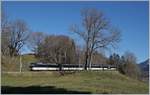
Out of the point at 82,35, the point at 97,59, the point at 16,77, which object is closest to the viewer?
the point at 16,77

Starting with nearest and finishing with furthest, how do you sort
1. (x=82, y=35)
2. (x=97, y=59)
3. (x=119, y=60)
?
(x=82, y=35) → (x=97, y=59) → (x=119, y=60)

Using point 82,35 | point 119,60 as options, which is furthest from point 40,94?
point 119,60

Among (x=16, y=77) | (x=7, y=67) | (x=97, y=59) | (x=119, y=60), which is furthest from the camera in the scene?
(x=119, y=60)

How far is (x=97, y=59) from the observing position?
235 feet

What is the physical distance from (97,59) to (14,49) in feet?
66.3

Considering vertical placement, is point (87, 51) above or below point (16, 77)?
above

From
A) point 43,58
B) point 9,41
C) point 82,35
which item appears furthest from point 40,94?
point 43,58

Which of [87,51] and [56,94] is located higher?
[87,51]

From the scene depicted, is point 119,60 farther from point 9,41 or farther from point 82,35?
point 82,35

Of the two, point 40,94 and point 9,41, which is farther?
point 9,41

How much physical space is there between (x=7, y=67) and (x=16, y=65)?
2.45 meters

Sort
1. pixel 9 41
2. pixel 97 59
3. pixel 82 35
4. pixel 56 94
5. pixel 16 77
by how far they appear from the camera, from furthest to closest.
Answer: pixel 97 59 → pixel 9 41 → pixel 82 35 → pixel 16 77 → pixel 56 94

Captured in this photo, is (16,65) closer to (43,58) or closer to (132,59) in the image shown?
(43,58)

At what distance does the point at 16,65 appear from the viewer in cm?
4350
